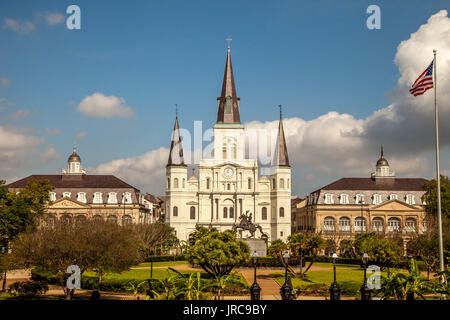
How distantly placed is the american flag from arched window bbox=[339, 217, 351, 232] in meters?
64.5

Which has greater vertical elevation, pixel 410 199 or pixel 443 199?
pixel 410 199

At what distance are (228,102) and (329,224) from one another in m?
28.7

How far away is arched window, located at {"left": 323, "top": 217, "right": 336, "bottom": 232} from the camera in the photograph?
9122 cm

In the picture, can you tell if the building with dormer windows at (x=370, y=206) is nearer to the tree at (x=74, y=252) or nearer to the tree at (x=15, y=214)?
the tree at (x=15, y=214)

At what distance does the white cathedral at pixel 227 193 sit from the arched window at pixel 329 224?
23.7 ft

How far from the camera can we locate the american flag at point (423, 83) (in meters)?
28.8

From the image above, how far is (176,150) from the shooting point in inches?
3563

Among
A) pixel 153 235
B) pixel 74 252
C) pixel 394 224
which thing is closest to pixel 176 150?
pixel 153 235

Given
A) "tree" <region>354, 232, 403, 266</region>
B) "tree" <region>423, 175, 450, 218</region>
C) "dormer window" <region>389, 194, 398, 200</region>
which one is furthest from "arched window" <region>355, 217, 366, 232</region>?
"tree" <region>354, 232, 403, 266</region>

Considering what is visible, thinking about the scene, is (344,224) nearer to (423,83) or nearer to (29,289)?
(423,83)

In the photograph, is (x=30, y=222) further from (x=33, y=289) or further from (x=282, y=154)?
(x=282, y=154)

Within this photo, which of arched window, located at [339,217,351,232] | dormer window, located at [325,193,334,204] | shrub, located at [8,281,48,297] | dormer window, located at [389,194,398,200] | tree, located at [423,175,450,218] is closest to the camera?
shrub, located at [8,281,48,297]

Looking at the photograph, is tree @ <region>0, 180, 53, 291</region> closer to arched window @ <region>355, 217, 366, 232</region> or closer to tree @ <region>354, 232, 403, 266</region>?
tree @ <region>354, 232, 403, 266</region>

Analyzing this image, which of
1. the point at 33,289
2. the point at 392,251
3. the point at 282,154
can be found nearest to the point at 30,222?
the point at 33,289
